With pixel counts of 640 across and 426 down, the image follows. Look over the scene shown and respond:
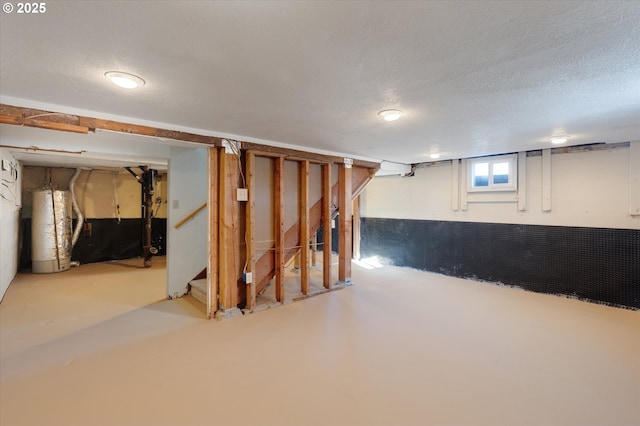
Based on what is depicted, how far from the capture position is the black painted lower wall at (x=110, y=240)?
19.5 ft

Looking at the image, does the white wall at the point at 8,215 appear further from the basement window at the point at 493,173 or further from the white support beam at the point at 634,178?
the white support beam at the point at 634,178

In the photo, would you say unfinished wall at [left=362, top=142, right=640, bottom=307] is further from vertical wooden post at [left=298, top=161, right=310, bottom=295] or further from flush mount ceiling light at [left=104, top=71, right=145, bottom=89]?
flush mount ceiling light at [left=104, top=71, right=145, bottom=89]

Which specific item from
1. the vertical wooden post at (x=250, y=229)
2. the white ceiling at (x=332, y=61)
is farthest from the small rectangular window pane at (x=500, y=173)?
the vertical wooden post at (x=250, y=229)

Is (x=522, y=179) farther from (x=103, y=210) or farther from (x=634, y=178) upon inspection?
(x=103, y=210)

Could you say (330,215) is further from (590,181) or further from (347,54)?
(590,181)

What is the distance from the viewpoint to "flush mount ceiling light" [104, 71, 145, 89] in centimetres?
169

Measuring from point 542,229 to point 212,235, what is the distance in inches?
176

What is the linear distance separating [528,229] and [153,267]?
663cm

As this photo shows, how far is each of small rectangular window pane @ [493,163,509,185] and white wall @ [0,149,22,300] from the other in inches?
266

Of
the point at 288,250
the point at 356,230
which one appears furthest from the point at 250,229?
the point at 356,230

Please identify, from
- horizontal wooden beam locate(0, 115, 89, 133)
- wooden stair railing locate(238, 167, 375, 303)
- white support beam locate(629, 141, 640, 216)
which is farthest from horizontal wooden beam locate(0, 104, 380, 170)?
white support beam locate(629, 141, 640, 216)

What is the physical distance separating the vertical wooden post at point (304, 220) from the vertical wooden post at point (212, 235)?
1.14 meters

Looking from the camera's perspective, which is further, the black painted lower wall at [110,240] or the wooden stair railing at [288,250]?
the black painted lower wall at [110,240]

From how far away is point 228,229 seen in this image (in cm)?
319
